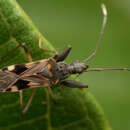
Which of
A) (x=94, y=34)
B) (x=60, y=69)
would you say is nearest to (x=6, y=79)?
(x=60, y=69)

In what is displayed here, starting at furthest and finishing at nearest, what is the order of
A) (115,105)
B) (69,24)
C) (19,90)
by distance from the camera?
1. (69,24)
2. (115,105)
3. (19,90)

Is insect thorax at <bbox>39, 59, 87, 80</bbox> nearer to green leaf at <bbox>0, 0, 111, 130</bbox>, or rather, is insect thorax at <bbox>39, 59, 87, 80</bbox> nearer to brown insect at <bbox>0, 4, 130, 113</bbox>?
brown insect at <bbox>0, 4, 130, 113</bbox>

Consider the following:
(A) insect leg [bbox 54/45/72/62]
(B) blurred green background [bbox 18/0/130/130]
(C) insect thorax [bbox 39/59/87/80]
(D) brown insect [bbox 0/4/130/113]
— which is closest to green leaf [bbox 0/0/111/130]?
(D) brown insect [bbox 0/4/130/113]

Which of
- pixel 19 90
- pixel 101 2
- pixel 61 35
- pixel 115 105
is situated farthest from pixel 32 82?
pixel 101 2

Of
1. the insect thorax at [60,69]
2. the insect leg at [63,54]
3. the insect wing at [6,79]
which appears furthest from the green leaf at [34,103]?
the insect leg at [63,54]

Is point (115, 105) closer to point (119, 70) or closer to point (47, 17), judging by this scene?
point (119, 70)

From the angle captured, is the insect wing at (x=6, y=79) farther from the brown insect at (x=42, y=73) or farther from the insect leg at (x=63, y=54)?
the insect leg at (x=63, y=54)

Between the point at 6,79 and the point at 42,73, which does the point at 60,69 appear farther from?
the point at 6,79
